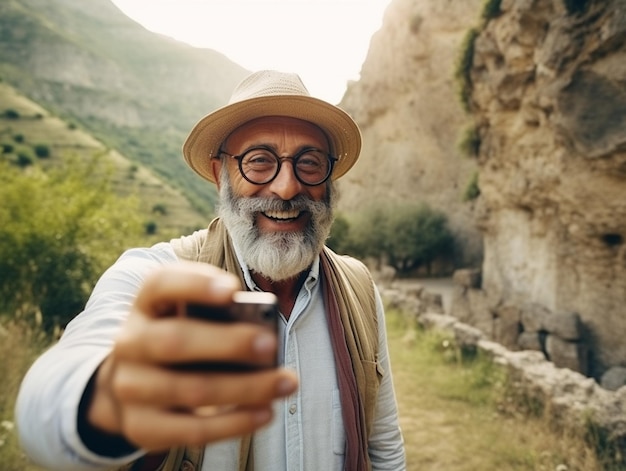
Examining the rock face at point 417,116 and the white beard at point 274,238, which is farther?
the rock face at point 417,116

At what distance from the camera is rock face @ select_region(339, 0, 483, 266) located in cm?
2139

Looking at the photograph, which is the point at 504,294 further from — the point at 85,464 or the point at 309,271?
the point at 85,464

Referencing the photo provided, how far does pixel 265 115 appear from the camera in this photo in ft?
5.90

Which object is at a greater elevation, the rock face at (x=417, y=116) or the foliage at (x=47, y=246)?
the rock face at (x=417, y=116)

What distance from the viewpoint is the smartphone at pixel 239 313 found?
522 mm


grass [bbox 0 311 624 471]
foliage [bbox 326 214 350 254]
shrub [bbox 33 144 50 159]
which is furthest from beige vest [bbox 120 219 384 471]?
shrub [bbox 33 144 50 159]

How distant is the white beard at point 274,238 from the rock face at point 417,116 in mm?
18712

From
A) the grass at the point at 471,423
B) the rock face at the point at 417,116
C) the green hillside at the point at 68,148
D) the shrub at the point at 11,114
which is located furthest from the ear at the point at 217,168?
the shrub at the point at 11,114

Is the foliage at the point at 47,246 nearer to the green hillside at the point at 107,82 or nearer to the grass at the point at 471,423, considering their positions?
the grass at the point at 471,423

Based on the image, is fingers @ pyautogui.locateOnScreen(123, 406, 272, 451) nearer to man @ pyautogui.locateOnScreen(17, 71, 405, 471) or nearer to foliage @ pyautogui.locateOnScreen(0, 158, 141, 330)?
man @ pyautogui.locateOnScreen(17, 71, 405, 471)

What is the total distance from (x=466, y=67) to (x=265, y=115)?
10420 millimetres

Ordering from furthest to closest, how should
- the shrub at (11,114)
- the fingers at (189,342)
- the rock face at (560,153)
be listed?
the shrub at (11,114)
the rock face at (560,153)
the fingers at (189,342)

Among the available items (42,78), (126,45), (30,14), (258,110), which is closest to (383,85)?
(258,110)

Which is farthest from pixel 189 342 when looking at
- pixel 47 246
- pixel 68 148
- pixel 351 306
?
pixel 68 148
